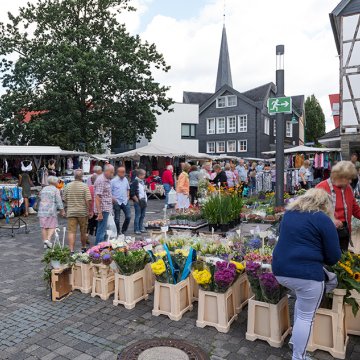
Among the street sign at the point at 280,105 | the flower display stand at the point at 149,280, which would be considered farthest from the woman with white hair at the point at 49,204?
the street sign at the point at 280,105

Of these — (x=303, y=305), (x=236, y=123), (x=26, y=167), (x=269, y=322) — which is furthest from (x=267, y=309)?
(x=236, y=123)

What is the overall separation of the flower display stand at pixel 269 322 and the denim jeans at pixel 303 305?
551 millimetres

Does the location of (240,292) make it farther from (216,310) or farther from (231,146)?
(231,146)

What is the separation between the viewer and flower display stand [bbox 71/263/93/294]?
536 centimetres

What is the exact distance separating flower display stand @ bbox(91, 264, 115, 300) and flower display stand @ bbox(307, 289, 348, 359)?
8.85ft

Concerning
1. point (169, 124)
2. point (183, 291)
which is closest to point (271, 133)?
point (169, 124)

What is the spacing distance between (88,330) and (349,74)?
13.9 m

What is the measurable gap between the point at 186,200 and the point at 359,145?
8212 mm

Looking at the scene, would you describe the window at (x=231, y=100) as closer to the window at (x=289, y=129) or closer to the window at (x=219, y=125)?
the window at (x=219, y=125)

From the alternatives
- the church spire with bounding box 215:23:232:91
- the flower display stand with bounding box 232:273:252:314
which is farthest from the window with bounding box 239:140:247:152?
the flower display stand with bounding box 232:273:252:314

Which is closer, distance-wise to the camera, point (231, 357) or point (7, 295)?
point (231, 357)

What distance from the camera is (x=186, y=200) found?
10484mm

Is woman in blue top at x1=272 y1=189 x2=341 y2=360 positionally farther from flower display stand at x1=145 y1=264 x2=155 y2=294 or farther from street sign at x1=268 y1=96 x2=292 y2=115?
street sign at x1=268 y1=96 x2=292 y2=115

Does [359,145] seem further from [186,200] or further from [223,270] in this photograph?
[223,270]
